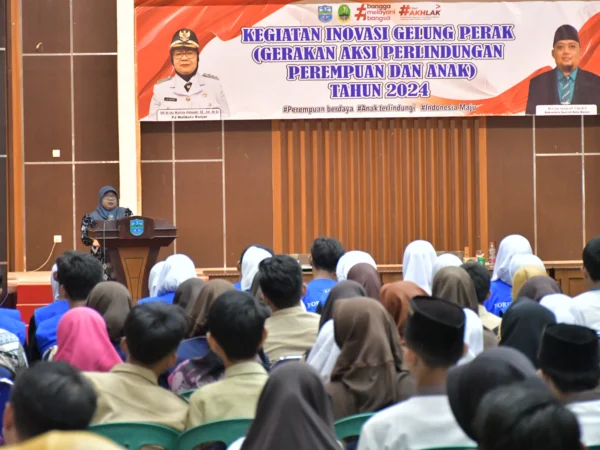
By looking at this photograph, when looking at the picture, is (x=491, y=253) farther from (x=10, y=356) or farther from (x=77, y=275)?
(x=10, y=356)

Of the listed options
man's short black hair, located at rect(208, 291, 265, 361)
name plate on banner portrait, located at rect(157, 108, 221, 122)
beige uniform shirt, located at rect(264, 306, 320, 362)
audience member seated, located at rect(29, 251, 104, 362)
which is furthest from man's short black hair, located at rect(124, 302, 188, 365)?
name plate on banner portrait, located at rect(157, 108, 221, 122)

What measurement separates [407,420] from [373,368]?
66 cm

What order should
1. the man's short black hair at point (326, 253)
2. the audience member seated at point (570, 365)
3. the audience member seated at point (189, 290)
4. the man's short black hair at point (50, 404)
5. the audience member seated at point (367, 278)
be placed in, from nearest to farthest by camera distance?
the man's short black hair at point (50, 404) → the audience member seated at point (570, 365) → the audience member seated at point (189, 290) → the audience member seated at point (367, 278) → the man's short black hair at point (326, 253)

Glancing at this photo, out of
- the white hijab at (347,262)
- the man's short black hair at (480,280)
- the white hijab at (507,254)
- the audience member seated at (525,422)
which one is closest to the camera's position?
the audience member seated at (525,422)

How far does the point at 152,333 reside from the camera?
290 centimetres

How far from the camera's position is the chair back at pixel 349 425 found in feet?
8.43

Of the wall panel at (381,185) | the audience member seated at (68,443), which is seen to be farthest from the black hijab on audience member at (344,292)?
the wall panel at (381,185)

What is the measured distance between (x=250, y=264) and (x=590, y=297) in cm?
231

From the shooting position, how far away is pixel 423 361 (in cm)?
244

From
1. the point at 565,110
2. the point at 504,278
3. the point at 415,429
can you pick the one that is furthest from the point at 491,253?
the point at 415,429

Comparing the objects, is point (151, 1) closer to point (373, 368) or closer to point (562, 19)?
point (562, 19)

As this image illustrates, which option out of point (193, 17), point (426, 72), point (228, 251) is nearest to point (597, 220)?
point (426, 72)

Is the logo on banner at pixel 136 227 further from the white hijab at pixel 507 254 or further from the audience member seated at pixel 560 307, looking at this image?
the audience member seated at pixel 560 307

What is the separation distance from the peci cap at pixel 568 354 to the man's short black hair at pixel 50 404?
1340 millimetres
